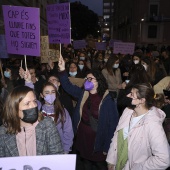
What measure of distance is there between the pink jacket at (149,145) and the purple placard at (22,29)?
80.2 inches

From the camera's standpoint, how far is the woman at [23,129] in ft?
7.55

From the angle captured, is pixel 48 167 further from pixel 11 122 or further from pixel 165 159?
pixel 165 159

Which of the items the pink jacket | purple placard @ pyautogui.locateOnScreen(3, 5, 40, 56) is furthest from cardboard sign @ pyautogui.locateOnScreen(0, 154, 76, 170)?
purple placard @ pyautogui.locateOnScreen(3, 5, 40, 56)

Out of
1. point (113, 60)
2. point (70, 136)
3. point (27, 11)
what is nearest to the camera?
point (70, 136)

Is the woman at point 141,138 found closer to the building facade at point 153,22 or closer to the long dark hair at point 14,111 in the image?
the long dark hair at point 14,111

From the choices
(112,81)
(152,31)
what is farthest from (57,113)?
(152,31)

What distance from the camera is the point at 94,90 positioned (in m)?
3.58

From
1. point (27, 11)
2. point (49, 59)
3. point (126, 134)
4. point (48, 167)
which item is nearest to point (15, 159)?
point (48, 167)

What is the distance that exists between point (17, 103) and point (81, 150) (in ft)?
5.79

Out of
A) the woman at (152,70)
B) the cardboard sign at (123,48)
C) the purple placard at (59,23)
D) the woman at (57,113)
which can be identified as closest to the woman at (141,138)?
the woman at (57,113)

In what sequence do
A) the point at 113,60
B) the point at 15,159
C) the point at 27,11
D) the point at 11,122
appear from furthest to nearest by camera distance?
1. the point at 113,60
2. the point at 27,11
3. the point at 11,122
4. the point at 15,159

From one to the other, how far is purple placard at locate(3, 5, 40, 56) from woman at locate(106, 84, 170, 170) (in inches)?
73.1

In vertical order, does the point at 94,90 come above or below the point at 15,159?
above

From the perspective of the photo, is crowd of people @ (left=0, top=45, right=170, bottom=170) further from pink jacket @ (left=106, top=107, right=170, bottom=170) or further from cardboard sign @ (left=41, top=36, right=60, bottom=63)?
cardboard sign @ (left=41, top=36, right=60, bottom=63)
